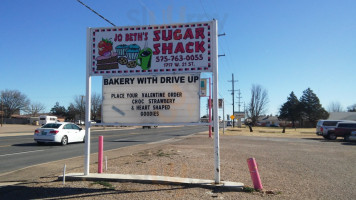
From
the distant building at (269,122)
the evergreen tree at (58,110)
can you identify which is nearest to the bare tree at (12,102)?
the evergreen tree at (58,110)

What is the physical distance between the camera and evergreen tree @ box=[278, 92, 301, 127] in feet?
285

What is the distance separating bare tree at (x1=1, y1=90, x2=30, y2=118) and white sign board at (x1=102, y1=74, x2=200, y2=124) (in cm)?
10755

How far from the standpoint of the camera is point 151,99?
732cm

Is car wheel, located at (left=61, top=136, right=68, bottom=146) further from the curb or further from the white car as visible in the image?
the curb

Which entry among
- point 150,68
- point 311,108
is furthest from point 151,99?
point 311,108

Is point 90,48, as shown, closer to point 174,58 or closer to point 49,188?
point 174,58

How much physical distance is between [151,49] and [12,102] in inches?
4379

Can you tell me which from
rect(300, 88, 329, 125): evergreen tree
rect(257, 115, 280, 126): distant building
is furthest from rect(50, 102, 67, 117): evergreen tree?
rect(300, 88, 329, 125): evergreen tree

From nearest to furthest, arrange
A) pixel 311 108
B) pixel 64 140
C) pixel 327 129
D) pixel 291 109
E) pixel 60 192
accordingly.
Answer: pixel 60 192 < pixel 64 140 < pixel 327 129 < pixel 311 108 < pixel 291 109

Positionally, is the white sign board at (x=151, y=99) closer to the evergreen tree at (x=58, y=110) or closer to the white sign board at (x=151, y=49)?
the white sign board at (x=151, y=49)

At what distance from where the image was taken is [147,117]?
7.28 m

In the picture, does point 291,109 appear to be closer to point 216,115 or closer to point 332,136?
point 332,136

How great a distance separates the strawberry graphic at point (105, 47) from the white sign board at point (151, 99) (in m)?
0.66

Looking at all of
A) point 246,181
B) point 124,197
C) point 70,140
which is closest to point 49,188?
point 124,197
